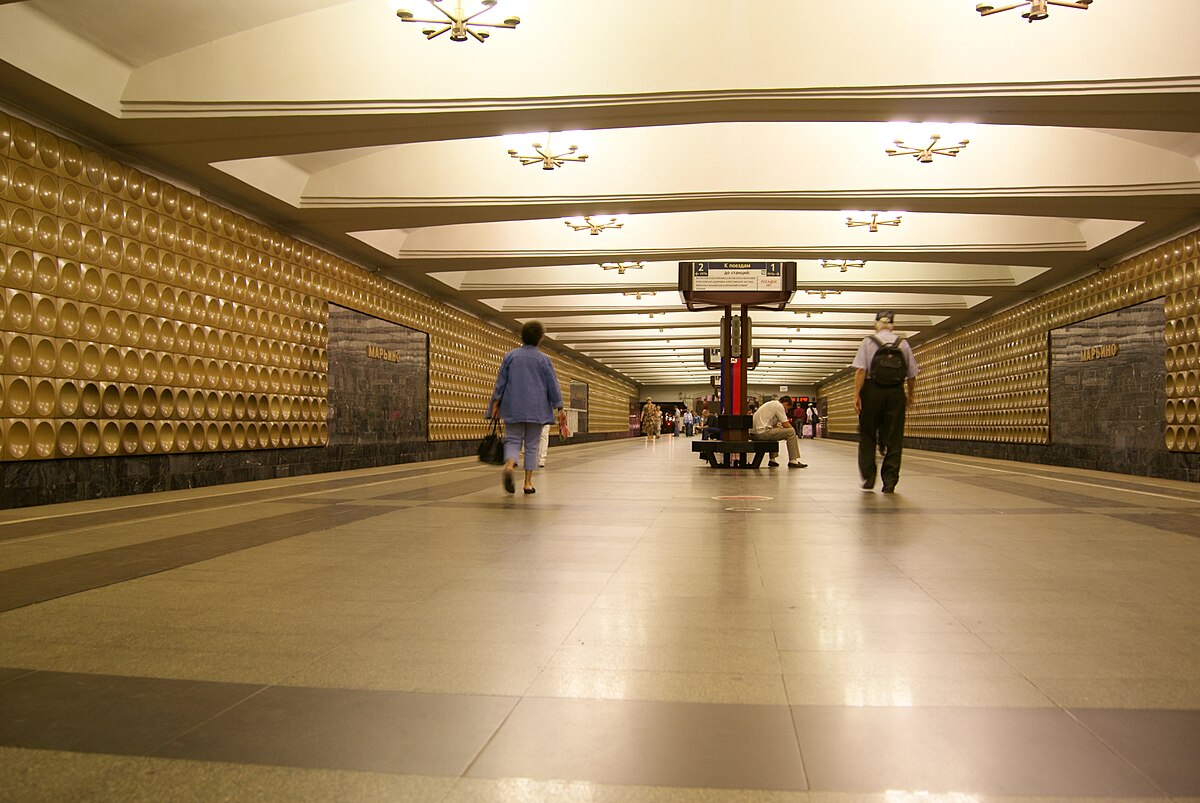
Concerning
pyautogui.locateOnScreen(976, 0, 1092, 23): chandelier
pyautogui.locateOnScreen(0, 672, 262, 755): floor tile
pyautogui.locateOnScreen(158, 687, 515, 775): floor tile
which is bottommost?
pyautogui.locateOnScreen(0, 672, 262, 755): floor tile

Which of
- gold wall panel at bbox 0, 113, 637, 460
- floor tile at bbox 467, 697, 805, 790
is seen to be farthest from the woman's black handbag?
floor tile at bbox 467, 697, 805, 790

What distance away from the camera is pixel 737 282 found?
44.1 feet

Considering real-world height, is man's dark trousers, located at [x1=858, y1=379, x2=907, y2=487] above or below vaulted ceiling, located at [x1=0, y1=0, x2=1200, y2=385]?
below

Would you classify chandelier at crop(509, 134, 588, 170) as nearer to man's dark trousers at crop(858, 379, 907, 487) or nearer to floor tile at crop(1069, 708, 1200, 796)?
man's dark trousers at crop(858, 379, 907, 487)

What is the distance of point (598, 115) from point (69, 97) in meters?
5.28

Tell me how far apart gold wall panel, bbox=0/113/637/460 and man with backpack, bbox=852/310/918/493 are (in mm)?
8242

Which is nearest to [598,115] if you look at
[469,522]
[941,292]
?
[469,522]

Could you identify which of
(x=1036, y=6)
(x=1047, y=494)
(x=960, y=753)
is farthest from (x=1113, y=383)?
(x=960, y=753)

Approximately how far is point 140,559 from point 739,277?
10525 mm

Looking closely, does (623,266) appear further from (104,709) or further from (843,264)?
(104,709)

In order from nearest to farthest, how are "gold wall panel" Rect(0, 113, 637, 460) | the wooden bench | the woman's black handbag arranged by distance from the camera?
"gold wall panel" Rect(0, 113, 637, 460)
the woman's black handbag
the wooden bench

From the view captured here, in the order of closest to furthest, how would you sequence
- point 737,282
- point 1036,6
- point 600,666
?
point 600,666
point 1036,6
point 737,282

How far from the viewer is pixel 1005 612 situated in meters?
3.27

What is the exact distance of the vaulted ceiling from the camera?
27.1 feet
